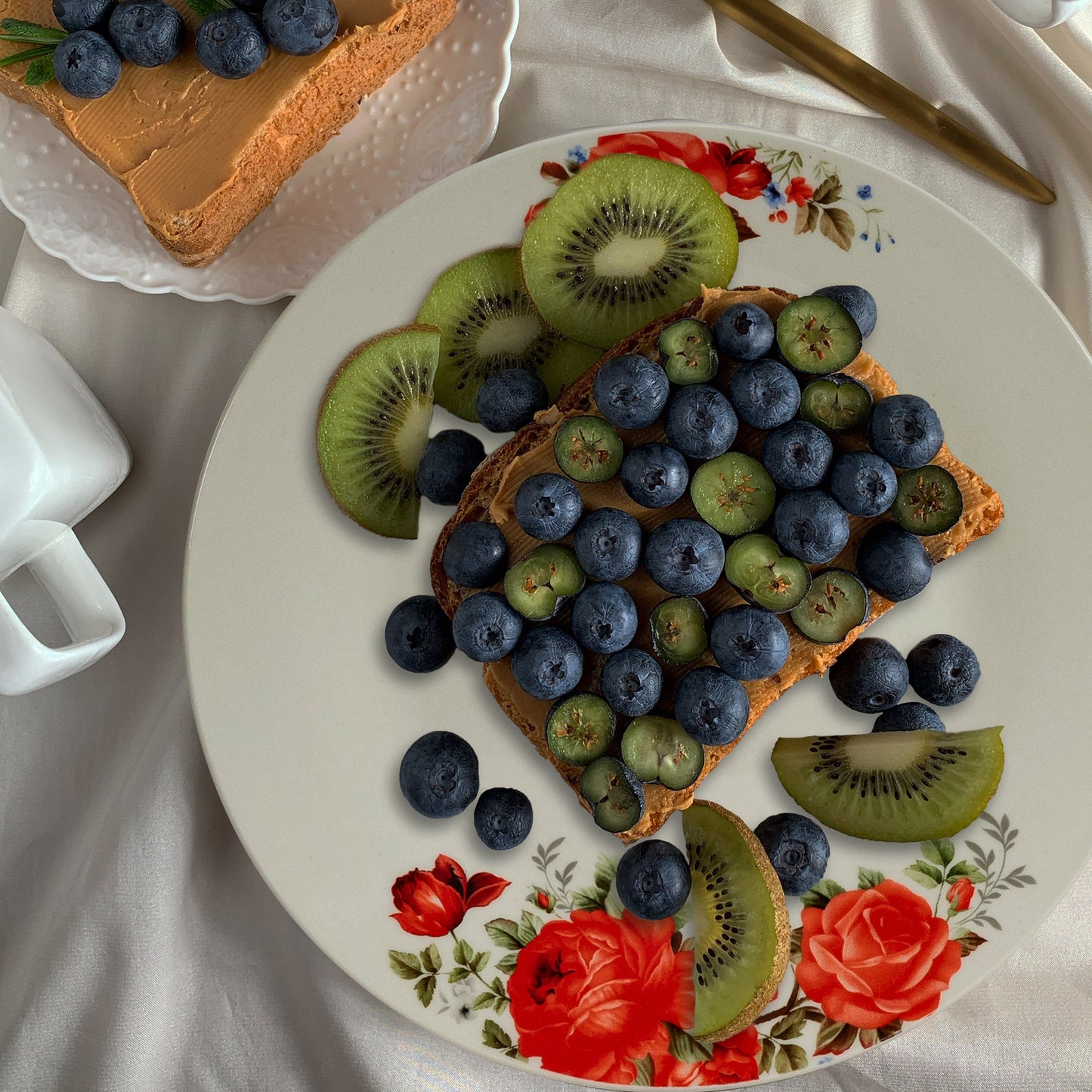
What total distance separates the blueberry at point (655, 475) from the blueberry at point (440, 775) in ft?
2.17

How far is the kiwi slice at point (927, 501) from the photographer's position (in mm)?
1837

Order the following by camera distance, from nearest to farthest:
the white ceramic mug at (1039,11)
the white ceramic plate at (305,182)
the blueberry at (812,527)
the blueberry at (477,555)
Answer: the white ceramic mug at (1039,11) → the blueberry at (812,527) → the blueberry at (477,555) → the white ceramic plate at (305,182)

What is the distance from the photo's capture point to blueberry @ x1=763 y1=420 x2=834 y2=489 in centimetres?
182

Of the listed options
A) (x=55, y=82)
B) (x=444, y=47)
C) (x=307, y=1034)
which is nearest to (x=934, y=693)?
(x=307, y=1034)

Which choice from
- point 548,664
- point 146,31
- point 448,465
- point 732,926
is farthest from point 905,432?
point 146,31

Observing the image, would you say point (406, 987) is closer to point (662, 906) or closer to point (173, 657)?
point (662, 906)

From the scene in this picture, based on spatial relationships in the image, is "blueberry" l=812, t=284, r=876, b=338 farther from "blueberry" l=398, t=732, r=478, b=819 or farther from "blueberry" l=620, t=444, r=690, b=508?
"blueberry" l=398, t=732, r=478, b=819

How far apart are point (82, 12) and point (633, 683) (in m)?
1.75

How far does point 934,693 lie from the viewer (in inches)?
79.7

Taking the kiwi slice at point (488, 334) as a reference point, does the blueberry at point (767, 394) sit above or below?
above

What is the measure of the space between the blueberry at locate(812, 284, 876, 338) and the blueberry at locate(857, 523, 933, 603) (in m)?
0.44

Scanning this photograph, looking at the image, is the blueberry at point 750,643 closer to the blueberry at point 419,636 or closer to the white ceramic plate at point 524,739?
the white ceramic plate at point 524,739

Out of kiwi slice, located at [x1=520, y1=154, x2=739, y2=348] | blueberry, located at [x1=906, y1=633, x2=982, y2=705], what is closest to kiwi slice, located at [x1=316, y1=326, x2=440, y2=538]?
kiwi slice, located at [x1=520, y1=154, x2=739, y2=348]

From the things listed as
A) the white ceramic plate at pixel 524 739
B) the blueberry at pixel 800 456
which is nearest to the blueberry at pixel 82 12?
the white ceramic plate at pixel 524 739
